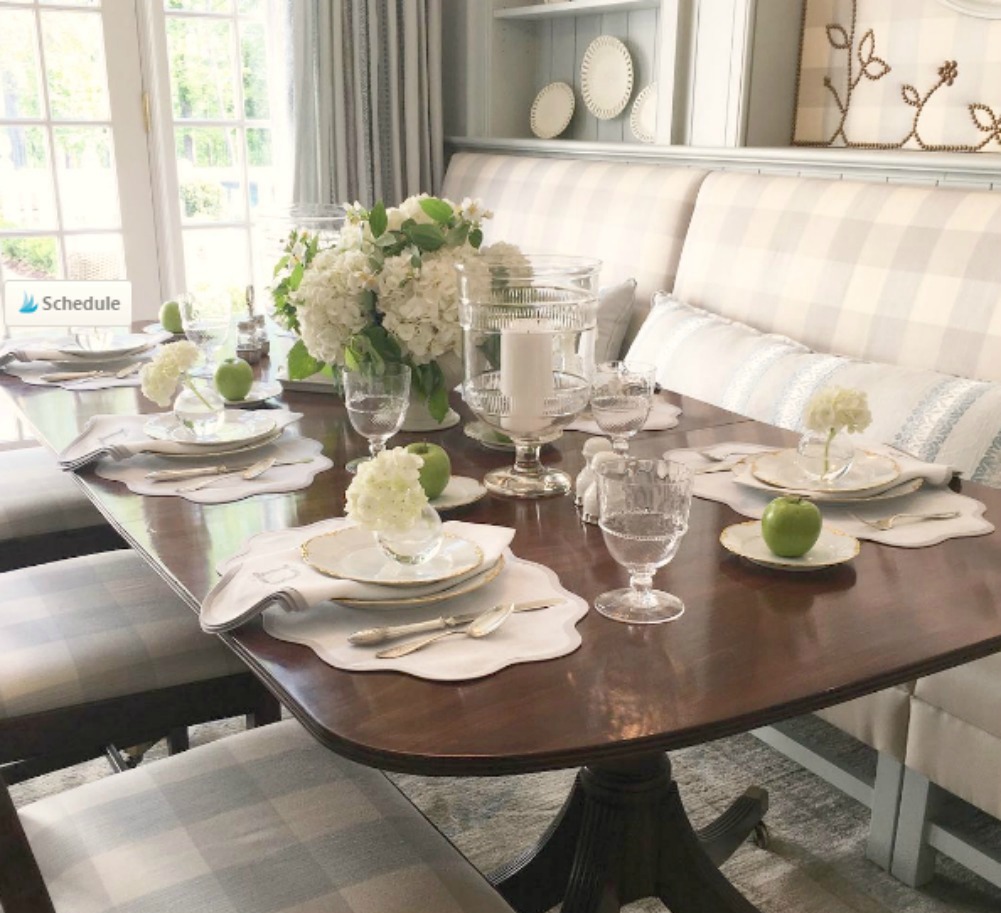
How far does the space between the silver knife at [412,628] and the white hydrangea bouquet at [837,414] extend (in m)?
0.49

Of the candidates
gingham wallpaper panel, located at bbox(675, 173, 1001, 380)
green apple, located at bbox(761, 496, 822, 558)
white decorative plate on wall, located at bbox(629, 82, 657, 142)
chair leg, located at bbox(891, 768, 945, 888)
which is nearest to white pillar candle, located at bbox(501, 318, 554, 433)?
green apple, located at bbox(761, 496, 822, 558)

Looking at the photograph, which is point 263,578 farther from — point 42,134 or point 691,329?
point 42,134

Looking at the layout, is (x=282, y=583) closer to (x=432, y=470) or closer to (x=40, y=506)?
(x=432, y=470)

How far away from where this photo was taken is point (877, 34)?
2.64 metres

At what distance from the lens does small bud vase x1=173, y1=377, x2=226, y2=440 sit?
63.1 inches

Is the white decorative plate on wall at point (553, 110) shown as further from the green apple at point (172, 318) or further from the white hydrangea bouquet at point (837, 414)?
the white hydrangea bouquet at point (837, 414)

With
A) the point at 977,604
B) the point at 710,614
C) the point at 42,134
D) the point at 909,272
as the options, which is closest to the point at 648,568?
the point at 710,614

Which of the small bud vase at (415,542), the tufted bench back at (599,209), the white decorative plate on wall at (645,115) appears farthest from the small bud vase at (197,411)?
the white decorative plate on wall at (645,115)

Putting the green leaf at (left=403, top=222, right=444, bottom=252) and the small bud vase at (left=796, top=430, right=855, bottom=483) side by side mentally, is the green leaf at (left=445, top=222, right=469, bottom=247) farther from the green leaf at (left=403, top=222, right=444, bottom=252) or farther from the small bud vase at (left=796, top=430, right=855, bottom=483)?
the small bud vase at (left=796, top=430, right=855, bottom=483)

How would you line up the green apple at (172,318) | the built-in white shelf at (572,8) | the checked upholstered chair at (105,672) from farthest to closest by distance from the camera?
the built-in white shelf at (572,8) → the green apple at (172,318) → the checked upholstered chair at (105,672)

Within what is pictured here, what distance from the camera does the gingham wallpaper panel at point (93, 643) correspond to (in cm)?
147

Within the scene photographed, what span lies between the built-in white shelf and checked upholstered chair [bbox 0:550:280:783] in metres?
2.33

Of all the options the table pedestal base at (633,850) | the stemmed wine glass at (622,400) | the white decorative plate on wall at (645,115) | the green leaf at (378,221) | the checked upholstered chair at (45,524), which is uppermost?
the white decorative plate on wall at (645,115)

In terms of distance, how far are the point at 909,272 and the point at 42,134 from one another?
8.72ft
